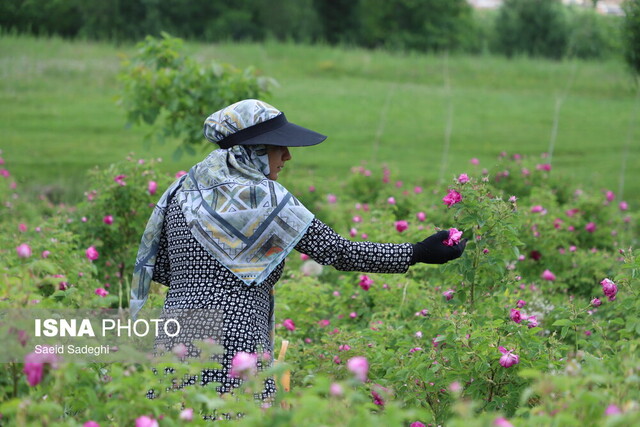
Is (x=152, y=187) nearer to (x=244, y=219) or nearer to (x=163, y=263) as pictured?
(x=163, y=263)

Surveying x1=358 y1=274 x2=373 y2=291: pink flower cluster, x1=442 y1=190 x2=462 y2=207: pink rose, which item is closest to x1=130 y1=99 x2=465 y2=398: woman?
x1=442 y1=190 x2=462 y2=207: pink rose

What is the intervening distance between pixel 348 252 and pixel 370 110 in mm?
14481

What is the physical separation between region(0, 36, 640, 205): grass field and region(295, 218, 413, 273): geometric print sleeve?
7.07 m

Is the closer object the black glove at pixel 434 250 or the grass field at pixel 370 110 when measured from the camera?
the black glove at pixel 434 250

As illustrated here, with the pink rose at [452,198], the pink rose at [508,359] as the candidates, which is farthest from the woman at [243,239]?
the pink rose at [508,359]

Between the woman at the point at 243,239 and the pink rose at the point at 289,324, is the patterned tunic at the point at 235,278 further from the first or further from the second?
the pink rose at the point at 289,324

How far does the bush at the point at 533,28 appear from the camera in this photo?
2911 centimetres

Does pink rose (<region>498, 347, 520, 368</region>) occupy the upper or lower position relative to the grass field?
upper

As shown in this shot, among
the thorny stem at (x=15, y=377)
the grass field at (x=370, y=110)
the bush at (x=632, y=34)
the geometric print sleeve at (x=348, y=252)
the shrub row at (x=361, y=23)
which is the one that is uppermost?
the bush at (x=632, y=34)

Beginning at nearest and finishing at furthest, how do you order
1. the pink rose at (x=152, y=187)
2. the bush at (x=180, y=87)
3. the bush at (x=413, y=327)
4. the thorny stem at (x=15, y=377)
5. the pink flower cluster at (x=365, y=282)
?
the bush at (x=413, y=327) < the thorny stem at (x=15, y=377) < the pink flower cluster at (x=365, y=282) < the pink rose at (x=152, y=187) < the bush at (x=180, y=87)

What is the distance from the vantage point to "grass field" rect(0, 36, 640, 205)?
508 inches

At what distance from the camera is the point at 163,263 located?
2881 millimetres

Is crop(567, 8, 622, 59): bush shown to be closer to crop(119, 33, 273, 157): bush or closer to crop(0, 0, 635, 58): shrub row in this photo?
crop(0, 0, 635, 58): shrub row

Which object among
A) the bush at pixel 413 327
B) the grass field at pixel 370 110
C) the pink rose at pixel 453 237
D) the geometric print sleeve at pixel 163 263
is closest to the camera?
the bush at pixel 413 327
